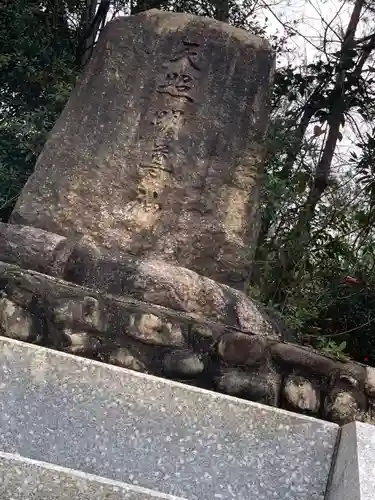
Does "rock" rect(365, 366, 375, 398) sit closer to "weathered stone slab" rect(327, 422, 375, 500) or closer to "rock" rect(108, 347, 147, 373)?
"weathered stone slab" rect(327, 422, 375, 500)

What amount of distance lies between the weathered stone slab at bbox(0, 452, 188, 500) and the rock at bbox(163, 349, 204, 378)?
0.71 meters

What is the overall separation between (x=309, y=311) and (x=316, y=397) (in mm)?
2385

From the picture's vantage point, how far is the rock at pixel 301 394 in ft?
Answer: 6.18

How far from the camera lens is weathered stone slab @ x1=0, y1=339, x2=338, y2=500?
1.54m

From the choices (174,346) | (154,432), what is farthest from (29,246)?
(154,432)

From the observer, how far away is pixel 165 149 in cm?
264

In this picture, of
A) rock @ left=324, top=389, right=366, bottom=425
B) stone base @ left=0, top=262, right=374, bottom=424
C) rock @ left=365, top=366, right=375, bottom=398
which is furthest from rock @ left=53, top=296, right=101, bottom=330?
rock @ left=365, top=366, right=375, bottom=398

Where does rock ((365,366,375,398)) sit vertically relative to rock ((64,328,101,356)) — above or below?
above

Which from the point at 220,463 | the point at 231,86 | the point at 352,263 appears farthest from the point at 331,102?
the point at 220,463

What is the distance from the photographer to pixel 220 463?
5.10 ft

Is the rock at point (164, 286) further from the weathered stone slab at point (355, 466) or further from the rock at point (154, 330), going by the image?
the weathered stone slab at point (355, 466)

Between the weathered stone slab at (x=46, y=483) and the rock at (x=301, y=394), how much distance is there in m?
0.83

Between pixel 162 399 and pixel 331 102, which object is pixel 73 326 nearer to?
pixel 162 399

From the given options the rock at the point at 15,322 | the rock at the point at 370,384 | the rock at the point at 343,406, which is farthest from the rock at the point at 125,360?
the rock at the point at 370,384
